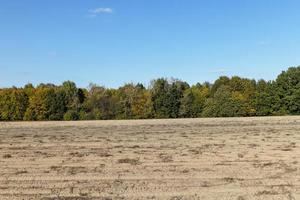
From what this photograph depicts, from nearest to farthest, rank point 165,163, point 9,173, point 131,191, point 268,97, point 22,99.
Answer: point 131,191 < point 9,173 < point 165,163 < point 268,97 < point 22,99

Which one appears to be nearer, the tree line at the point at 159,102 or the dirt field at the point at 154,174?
the dirt field at the point at 154,174

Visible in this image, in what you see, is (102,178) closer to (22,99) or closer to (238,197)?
(238,197)

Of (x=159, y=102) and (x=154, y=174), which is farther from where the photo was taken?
(x=159, y=102)

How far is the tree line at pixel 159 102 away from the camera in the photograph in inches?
3693

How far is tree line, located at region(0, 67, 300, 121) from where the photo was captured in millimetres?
93812

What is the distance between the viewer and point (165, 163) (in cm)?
1964

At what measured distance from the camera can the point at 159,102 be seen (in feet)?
328

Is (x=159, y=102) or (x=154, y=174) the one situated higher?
(x=159, y=102)

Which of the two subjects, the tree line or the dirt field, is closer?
the dirt field

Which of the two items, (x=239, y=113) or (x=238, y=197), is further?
(x=239, y=113)

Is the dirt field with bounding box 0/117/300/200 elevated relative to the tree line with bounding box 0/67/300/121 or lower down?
lower down

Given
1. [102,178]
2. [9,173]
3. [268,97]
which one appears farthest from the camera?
[268,97]

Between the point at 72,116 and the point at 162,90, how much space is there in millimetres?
18735

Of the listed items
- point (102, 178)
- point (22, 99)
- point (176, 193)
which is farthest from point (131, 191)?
point (22, 99)
